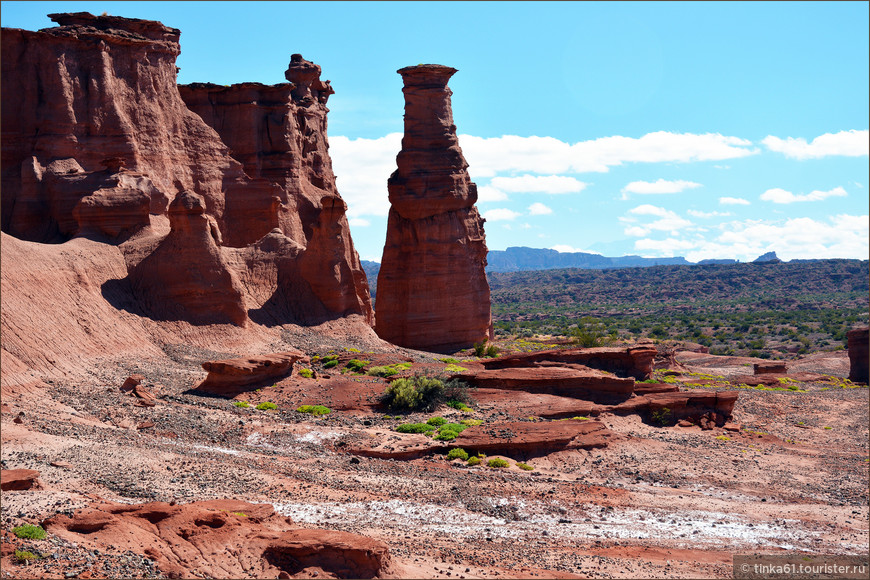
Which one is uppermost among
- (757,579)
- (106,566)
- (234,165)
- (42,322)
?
(234,165)

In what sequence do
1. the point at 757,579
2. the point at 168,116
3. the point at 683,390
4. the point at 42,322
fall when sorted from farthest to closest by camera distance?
the point at 168,116
the point at 683,390
the point at 42,322
the point at 757,579

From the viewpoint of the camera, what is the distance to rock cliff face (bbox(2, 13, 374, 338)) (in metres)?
33.8

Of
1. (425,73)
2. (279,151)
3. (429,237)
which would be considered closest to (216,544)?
(279,151)

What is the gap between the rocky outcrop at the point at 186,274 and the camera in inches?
1307

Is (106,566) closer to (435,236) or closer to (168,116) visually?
(168,116)

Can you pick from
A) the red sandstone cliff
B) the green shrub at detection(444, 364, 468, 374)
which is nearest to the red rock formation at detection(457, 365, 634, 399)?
→ the green shrub at detection(444, 364, 468, 374)

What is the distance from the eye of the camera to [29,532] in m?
13.4

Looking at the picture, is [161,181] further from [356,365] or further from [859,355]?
[859,355]

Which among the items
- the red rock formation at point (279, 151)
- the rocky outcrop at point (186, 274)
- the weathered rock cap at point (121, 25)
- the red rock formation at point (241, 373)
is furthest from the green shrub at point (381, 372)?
the weathered rock cap at point (121, 25)

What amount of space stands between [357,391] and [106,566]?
17.9 meters

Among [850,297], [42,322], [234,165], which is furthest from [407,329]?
[850,297]

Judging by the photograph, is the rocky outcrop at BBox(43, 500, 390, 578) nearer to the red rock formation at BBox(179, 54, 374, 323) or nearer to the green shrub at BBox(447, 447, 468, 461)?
the green shrub at BBox(447, 447, 468, 461)

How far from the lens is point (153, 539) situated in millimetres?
14172

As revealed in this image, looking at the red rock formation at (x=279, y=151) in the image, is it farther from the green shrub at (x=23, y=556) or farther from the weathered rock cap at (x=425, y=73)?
the green shrub at (x=23, y=556)
